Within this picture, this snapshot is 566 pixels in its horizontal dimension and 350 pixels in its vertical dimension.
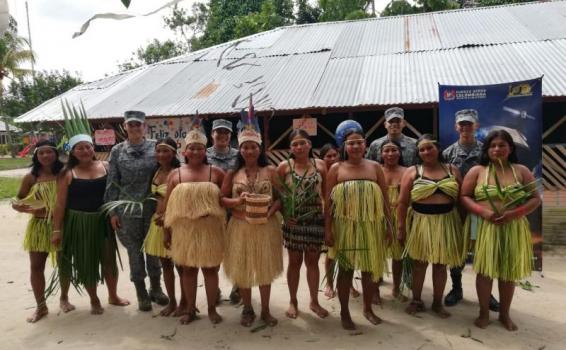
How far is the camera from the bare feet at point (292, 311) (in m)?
3.45

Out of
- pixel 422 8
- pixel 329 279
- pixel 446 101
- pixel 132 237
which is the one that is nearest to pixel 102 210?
pixel 132 237

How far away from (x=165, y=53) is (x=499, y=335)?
2634cm

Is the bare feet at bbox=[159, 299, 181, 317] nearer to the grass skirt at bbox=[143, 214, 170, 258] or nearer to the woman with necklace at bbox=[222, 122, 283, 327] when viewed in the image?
the grass skirt at bbox=[143, 214, 170, 258]

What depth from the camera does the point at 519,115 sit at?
15.6 ft

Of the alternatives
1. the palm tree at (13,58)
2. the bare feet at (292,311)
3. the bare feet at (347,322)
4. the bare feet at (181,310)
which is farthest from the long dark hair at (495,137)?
the palm tree at (13,58)

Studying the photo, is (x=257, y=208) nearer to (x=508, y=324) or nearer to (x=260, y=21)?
(x=508, y=324)

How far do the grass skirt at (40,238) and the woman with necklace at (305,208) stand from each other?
6.34 ft

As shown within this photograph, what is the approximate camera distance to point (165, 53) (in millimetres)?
→ 26391

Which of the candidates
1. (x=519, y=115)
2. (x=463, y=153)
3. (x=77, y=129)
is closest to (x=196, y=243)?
(x=77, y=129)

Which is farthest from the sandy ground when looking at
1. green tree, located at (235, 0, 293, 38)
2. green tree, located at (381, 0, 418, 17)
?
green tree, located at (235, 0, 293, 38)

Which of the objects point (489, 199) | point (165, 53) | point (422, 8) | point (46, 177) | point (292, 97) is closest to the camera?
point (489, 199)

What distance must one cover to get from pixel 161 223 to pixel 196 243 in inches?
16.0

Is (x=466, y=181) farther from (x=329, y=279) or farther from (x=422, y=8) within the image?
(x=422, y=8)

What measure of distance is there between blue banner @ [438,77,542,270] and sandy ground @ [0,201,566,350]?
4.15 feet
